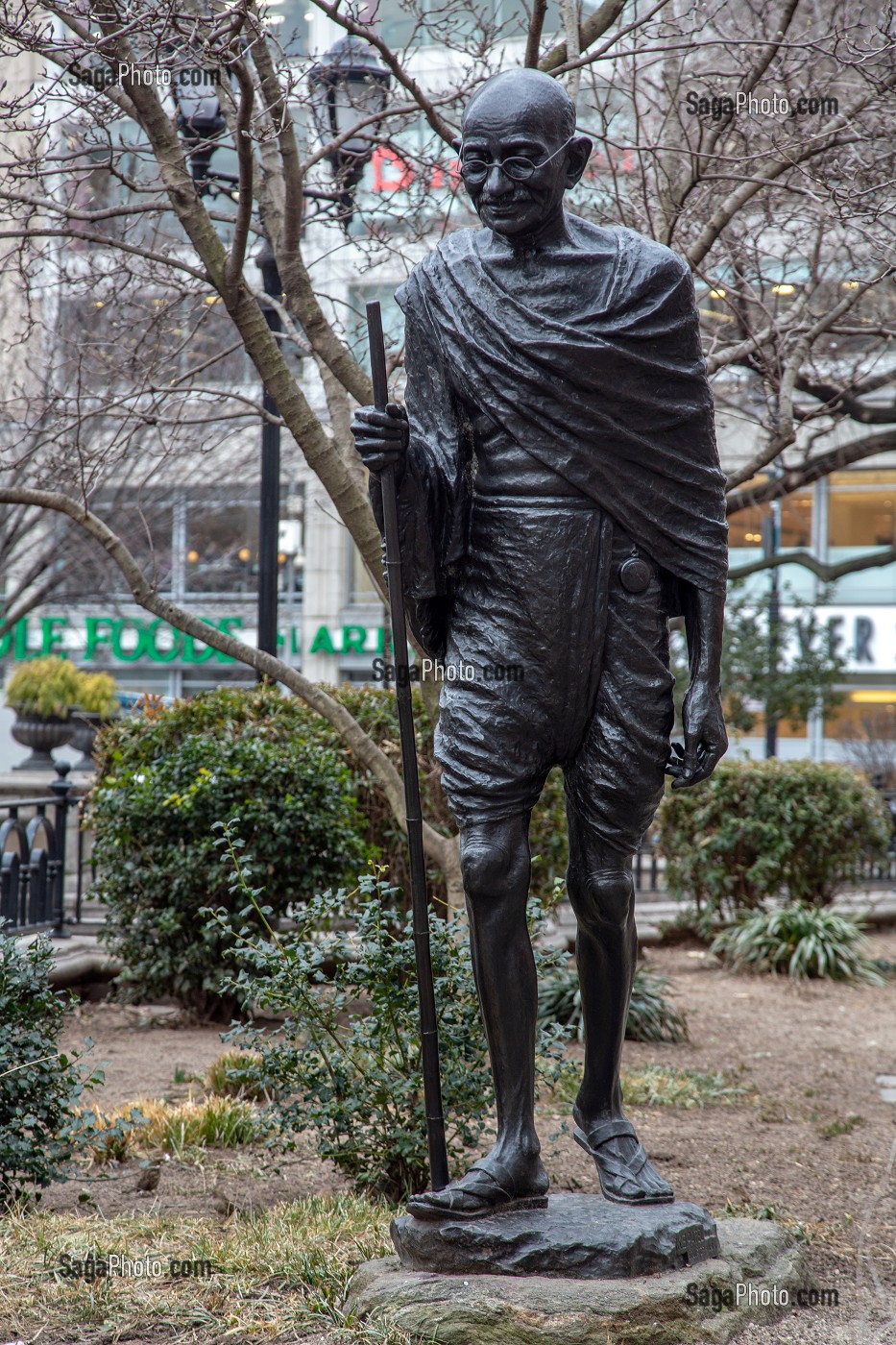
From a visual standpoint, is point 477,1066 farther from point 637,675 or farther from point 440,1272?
point 637,675

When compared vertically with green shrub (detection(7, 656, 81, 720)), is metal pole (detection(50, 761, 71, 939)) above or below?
below

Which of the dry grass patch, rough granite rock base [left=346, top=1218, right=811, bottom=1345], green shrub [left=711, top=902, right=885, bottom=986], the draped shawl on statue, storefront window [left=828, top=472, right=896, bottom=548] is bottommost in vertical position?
green shrub [left=711, top=902, right=885, bottom=986]

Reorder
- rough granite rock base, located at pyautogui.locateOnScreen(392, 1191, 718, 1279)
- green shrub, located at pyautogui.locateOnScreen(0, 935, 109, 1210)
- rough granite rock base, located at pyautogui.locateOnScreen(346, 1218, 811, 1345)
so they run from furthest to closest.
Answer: green shrub, located at pyautogui.locateOnScreen(0, 935, 109, 1210), rough granite rock base, located at pyautogui.locateOnScreen(392, 1191, 718, 1279), rough granite rock base, located at pyautogui.locateOnScreen(346, 1218, 811, 1345)

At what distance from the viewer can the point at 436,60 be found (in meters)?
18.4

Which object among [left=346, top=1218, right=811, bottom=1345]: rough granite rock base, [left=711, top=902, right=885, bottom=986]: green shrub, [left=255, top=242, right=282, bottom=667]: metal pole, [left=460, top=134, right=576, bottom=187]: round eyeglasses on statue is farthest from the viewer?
[left=711, top=902, right=885, bottom=986]: green shrub

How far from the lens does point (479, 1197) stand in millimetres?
3406

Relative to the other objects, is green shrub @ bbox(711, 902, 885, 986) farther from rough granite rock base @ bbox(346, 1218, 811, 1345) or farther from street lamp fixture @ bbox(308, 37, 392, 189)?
rough granite rock base @ bbox(346, 1218, 811, 1345)

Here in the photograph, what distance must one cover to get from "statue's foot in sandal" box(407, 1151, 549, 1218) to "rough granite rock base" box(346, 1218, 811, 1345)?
0.51 ft

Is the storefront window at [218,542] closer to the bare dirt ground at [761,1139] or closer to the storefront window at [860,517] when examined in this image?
the bare dirt ground at [761,1139]

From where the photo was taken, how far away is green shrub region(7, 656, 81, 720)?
571 inches

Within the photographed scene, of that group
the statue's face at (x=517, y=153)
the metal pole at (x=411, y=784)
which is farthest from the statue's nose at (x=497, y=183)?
the metal pole at (x=411, y=784)

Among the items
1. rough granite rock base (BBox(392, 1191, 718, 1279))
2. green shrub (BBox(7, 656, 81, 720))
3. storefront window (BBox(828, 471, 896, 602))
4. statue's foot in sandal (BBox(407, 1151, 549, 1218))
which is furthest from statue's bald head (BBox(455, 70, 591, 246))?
storefront window (BBox(828, 471, 896, 602))

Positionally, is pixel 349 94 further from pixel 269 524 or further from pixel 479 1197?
pixel 479 1197

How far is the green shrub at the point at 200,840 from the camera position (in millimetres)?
8055
